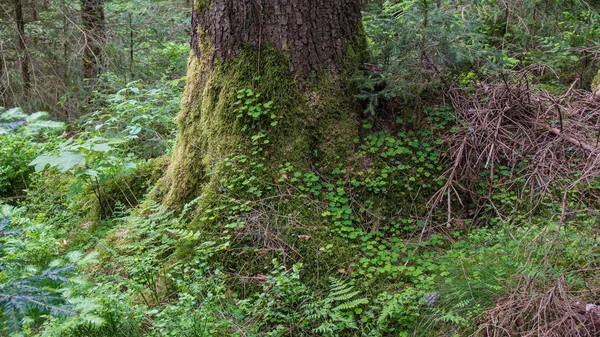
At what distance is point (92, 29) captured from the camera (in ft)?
30.8

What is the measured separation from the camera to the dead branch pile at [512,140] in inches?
156

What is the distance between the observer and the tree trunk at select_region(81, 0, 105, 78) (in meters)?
9.29

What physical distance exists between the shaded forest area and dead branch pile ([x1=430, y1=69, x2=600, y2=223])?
2cm

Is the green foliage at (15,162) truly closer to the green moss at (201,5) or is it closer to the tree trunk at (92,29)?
the green moss at (201,5)

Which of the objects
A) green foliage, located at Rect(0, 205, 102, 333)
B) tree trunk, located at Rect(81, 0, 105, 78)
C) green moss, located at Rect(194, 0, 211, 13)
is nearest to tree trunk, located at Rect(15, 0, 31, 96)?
tree trunk, located at Rect(81, 0, 105, 78)

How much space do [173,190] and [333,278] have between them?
1.95 m

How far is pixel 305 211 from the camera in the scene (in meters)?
3.89

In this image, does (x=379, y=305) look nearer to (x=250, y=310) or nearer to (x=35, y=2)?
(x=250, y=310)

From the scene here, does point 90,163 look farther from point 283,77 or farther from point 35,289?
point 35,289

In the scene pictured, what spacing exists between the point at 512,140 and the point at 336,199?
1.68 meters

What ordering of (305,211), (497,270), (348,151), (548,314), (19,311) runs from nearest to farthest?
1. (19,311)
2. (548,314)
3. (497,270)
4. (305,211)
5. (348,151)

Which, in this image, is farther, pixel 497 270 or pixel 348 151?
pixel 348 151

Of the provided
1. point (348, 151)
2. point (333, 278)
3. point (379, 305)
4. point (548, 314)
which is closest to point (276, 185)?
point (348, 151)

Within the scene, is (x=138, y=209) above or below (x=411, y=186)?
below
